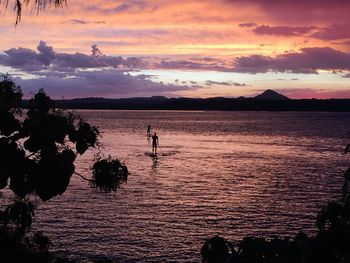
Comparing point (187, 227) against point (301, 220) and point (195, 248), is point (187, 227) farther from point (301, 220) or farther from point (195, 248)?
point (301, 220)

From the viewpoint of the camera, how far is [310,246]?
3070 mm

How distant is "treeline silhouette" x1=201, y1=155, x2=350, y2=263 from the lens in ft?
10.1

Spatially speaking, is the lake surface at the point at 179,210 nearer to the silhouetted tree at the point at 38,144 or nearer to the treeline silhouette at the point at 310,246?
the treeline silhouette at the point at 310,246

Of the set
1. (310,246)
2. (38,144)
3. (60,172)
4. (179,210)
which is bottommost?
(179,210)

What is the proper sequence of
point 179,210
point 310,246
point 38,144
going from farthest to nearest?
Result: point 179,210 < point 38,144 < point 310,246

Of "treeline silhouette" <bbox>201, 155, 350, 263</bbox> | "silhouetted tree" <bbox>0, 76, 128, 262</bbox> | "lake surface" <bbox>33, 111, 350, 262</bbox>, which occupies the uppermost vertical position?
"silhouetted tree" <bbox>0, 76, 128, 262</bbox>

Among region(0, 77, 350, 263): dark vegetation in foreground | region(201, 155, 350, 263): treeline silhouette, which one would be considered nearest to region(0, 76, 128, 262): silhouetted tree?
region(0, 77, 350, 263): dark vegetation in foreground

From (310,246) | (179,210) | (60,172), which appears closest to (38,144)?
(60,172)

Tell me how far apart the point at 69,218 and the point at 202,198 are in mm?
12241

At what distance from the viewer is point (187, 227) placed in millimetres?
28797

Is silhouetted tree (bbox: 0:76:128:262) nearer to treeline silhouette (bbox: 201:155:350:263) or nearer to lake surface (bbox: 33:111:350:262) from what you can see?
treeline silhouette (bbox: 201:155:350:263)

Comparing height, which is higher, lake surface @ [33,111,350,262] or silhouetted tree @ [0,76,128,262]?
silhouetted tree @ [0,76,128,262]

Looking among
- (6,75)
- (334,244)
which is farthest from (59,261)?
(334,244)

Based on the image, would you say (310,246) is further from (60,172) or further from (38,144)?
(38,144)
